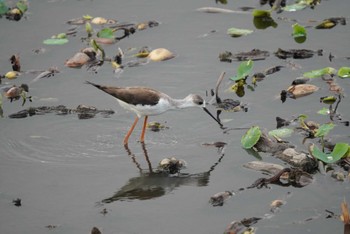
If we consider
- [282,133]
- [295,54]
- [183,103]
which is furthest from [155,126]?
[295,54]

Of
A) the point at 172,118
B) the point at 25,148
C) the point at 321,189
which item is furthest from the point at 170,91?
the point at 321,189

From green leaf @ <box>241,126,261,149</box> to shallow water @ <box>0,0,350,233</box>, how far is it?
0.52 ft

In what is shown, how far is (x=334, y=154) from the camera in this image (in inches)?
291

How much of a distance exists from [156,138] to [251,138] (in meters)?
1.28

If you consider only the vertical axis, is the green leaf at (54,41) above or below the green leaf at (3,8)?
below

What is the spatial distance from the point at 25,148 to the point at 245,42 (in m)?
4.22

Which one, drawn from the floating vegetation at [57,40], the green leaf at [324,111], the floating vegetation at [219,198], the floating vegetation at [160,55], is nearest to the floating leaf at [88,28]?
the floating vegetation at [57,40]

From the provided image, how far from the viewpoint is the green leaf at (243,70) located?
936 centimetres

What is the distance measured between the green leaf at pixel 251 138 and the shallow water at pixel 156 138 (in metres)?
0.16

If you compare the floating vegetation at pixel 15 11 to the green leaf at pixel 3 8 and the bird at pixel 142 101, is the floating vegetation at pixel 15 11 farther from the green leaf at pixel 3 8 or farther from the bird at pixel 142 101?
the bird at pixel 142 101

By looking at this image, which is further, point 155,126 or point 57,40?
point 57,40

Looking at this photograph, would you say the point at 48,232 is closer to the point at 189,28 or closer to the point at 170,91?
the point at 170,91

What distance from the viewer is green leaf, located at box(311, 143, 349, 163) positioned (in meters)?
7.32

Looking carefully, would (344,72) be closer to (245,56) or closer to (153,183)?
(245,56)
